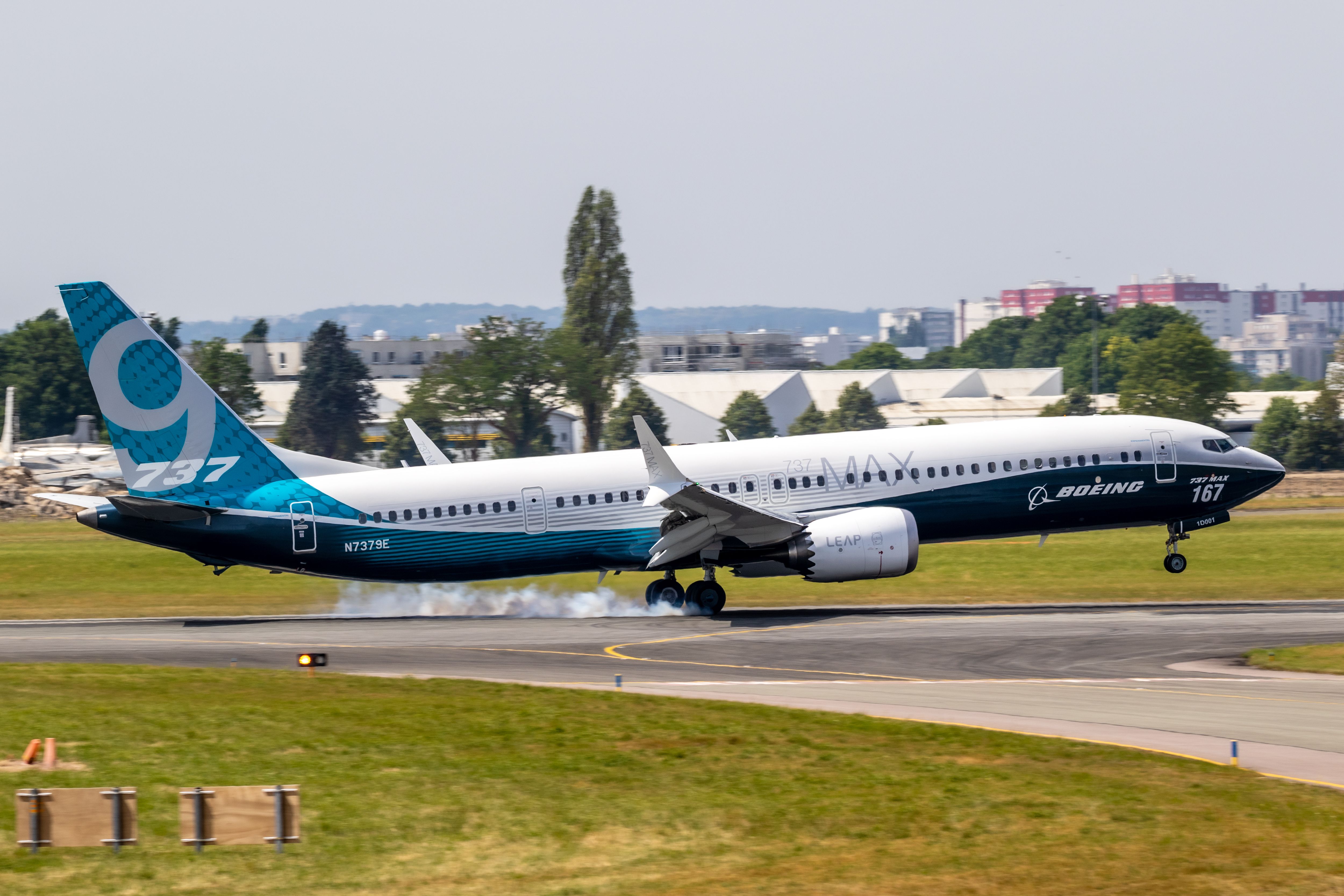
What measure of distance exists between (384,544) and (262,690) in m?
12.5

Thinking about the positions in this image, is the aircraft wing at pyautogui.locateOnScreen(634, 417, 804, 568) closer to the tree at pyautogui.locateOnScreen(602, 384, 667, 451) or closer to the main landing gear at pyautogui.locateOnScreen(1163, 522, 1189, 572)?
the main landing gear at pyautogui.locateOnScreen(1163, 522, 1189, 572)

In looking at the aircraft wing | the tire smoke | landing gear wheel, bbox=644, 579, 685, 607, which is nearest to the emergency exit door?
the tire smoke

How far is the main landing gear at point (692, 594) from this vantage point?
3941 centimetres

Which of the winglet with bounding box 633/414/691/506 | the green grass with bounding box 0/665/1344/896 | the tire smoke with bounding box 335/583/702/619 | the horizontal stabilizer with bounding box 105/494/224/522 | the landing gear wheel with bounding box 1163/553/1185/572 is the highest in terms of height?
the winglet with bounding box 633/414/691/506

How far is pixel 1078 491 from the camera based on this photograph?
40.8 m

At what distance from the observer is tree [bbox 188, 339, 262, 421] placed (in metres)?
124

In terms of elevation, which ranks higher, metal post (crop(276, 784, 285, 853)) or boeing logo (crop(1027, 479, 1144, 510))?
boeing logo (crop(1027, 479, 1144, 510))

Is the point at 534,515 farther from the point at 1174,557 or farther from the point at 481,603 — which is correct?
the point at 1174,557

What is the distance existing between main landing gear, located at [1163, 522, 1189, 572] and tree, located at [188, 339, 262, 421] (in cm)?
9501

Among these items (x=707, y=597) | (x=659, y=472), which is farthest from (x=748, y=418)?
(x=659, y=472)

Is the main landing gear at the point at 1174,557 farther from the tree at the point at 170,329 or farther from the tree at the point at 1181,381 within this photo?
the tree at the point at 170,329

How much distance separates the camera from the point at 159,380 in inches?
1521

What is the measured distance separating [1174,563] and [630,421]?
8519 centimetres

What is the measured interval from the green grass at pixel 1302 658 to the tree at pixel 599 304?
79.5 m
